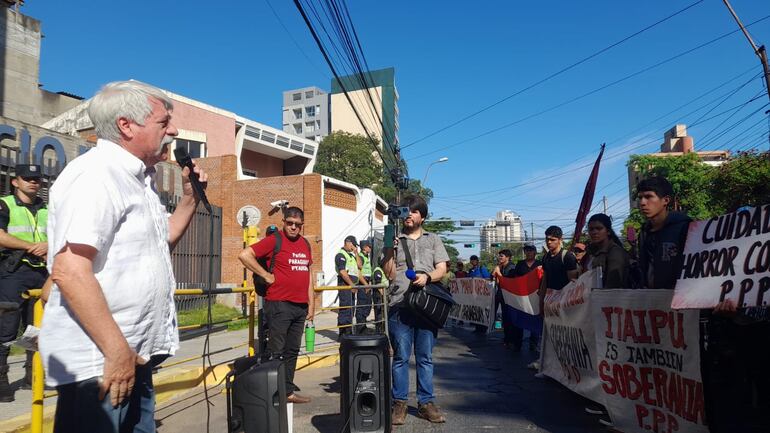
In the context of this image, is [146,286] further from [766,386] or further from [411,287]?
[766,386]

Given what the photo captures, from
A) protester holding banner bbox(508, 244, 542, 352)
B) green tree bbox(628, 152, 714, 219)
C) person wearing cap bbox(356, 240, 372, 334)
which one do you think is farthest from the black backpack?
green tree bbox(628, 152, 714, 219)

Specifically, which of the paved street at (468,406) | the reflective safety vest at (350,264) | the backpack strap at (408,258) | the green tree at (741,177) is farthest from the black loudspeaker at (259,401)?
the green tree at (741,177)

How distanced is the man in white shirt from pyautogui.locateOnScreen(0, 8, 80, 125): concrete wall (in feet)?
89.7

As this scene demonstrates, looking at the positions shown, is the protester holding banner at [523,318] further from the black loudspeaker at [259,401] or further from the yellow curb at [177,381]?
the black loudspeaker at [259,401]

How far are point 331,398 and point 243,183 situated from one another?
21.1 meters

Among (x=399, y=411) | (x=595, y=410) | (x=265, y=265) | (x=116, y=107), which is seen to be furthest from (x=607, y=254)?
(x=116, y=107)

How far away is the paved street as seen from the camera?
4516 mm

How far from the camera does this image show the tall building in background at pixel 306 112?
321 feet

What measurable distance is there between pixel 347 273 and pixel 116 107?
27.8 feet

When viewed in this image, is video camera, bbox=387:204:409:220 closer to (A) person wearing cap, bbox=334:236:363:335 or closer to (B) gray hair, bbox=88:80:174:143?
(B) gray hair, bbox=88:80:174:143

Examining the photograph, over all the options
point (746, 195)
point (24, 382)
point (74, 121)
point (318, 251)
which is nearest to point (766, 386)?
point (24, 382)

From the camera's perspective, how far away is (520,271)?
31.9 ft

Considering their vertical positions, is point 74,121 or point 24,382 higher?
point 74,121

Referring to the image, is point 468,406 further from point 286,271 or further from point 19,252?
point 19,252
